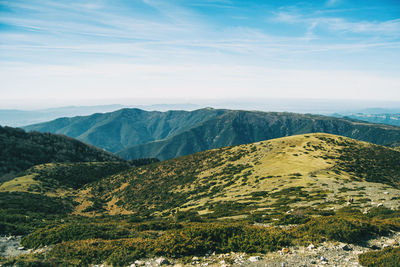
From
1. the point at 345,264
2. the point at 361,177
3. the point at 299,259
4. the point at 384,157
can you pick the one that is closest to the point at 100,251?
the point at 299,259

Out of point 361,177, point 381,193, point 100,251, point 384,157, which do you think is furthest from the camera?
point 384,157

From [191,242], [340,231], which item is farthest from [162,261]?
[340,231]

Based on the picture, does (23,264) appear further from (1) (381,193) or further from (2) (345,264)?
(1) (381,193)

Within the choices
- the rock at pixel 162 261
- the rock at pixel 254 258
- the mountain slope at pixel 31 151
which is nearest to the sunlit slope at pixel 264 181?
the rock at pixel 254 258

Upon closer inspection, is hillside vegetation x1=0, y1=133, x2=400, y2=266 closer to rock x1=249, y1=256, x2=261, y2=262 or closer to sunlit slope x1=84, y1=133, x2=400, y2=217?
sunlit slope x1=84, y1=133, x2=400, y2=217

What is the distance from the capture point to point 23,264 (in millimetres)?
10477

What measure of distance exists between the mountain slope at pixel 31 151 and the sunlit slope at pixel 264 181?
10648 centimetres

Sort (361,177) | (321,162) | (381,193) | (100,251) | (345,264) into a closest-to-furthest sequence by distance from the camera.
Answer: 1. (345,264)
2. (100,251)
3. (381,193)
4. (361,177)
5. (321,162)

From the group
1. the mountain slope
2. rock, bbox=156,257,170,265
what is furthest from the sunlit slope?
the mountain slope

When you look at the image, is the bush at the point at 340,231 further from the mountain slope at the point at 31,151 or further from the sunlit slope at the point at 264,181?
the mountain slope at the point at 31,151

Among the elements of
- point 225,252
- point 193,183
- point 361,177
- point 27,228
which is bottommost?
point 193,183

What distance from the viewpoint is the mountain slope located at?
144 meters

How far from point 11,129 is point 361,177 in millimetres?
245956

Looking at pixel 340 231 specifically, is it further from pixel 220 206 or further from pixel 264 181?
pixel 264 181
